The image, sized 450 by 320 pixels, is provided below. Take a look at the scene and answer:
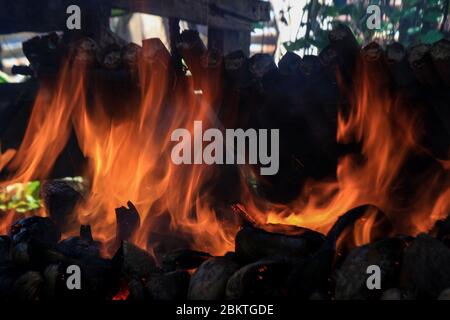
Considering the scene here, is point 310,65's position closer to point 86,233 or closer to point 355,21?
point 86,233

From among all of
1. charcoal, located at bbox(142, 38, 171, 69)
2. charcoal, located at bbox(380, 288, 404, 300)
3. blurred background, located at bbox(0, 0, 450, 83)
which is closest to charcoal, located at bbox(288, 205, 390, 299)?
charcoal, located at bbox(380, 288, 404, 300)

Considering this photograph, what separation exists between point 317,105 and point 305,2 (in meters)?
3.29

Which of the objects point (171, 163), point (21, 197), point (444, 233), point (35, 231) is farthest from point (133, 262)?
point (21, 197)

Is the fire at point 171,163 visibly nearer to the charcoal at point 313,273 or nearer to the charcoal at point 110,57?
the charcoal at point 110,57

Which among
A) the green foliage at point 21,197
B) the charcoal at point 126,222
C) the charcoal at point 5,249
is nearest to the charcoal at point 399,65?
the charcoal at point 126,222

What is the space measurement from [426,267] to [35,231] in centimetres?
209

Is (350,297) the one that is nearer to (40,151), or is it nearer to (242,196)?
(242,196)

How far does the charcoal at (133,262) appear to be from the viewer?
9.68 ft

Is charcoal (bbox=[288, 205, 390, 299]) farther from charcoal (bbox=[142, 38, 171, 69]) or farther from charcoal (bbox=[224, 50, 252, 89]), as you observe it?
charcoal (bbox=[142, 38, 171, 69])

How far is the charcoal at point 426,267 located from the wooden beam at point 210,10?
3.02 m

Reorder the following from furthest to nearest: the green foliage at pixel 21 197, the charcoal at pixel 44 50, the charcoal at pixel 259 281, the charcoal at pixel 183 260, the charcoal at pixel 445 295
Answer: the green foliage at pixel 21 197
the charcoal at pixel 44 50
the charcoal at pixel 183 260
the charcoal at pixel 259 281
the charcoal at pixel 445 295

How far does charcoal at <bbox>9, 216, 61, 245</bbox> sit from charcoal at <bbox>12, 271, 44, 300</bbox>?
0.42 meters

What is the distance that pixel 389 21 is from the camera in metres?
5.96

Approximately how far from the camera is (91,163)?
4121 millimetres
